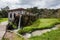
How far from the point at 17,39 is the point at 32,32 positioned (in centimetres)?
211

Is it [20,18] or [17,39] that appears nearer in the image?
[17,39]

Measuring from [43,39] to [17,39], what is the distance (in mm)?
1364

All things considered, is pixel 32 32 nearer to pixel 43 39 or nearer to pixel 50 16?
pixel 43 39

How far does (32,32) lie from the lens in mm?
10070

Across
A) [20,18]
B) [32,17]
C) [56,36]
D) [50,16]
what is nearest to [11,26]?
[20,18]

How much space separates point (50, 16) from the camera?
17203mm

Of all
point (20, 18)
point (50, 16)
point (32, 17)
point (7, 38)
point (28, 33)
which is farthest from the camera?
point (50, 16)

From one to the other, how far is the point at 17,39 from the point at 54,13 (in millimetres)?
9878

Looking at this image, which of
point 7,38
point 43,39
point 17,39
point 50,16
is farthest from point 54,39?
point 50,16

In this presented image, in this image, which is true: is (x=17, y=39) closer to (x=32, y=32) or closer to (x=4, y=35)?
(x=4, y=35)

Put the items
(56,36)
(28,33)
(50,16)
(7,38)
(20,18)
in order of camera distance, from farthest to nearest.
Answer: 1. (50,16)
2. (20,18)
3. (28,33)
4. (56,36)
5. (7,38)

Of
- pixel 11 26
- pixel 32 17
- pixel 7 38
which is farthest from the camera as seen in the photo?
pixel 32 17

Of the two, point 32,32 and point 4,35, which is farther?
point 32,32

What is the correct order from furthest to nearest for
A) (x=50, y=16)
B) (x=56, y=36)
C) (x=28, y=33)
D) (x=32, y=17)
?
(x=50, y=16) → (x=32, y=17) → (x=28, y=33) → (x=56, y=36)
